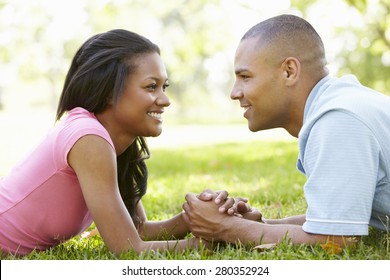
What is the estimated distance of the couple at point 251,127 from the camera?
278 centimetres

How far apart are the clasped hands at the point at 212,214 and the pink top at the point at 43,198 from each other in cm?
64

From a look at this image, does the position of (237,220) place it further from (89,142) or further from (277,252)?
(89,142)

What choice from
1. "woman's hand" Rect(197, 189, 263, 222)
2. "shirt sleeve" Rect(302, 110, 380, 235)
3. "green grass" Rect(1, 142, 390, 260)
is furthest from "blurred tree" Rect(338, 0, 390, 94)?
"shirt sleeve" Rect(302, 110, 380, 235)

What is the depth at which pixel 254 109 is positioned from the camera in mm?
3344

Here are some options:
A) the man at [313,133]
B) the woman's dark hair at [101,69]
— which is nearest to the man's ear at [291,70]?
the man at [313,133]

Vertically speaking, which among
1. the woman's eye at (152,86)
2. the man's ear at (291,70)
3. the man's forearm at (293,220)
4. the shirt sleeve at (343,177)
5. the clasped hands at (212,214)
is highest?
the man's ear at (291,70)

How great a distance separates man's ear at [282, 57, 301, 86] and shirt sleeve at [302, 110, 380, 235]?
0.47 metres

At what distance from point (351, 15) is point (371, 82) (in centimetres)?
655

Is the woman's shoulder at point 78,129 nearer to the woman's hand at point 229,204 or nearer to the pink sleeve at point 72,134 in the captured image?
the pink sleeve at point 72,134

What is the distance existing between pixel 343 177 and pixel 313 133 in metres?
0.28

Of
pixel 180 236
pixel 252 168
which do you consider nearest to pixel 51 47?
pixel 252 168
